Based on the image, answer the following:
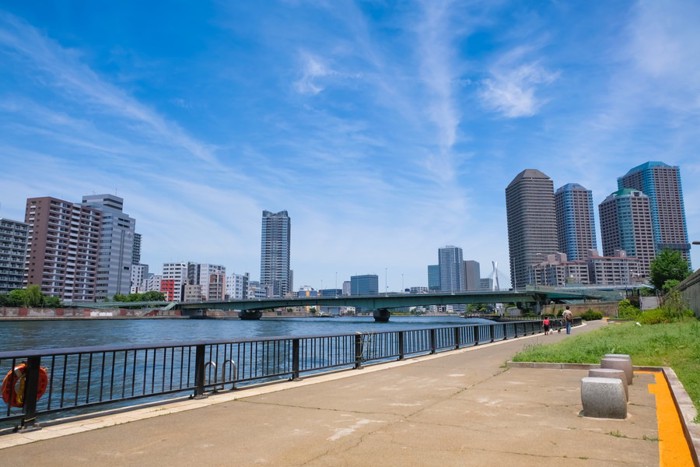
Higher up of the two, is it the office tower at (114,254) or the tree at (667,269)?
the office tower at (114,254)

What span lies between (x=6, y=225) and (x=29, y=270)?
1491 centimetres

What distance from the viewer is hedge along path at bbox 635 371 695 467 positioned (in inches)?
208

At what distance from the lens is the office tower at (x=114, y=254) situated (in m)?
170

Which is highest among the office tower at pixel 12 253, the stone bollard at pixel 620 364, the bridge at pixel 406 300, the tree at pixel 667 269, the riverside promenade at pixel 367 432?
the office tower at pixel 12 253

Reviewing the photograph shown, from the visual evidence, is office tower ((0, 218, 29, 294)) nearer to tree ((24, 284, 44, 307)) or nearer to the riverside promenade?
tree ((24, 284, 44, 307))

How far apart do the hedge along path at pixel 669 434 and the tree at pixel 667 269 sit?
343 feet

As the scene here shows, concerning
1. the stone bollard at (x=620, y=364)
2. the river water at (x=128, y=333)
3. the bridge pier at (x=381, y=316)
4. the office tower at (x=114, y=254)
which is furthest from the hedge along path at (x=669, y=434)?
the office tower at (x=114, y=254)

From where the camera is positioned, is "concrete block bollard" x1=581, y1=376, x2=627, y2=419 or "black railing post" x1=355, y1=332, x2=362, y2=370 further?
"black railing post" x1=355, y1=332, x2=362, y2=370

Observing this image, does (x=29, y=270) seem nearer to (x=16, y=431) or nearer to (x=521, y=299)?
(x=521, y=299)

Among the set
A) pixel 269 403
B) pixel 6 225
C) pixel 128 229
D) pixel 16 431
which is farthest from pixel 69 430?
pixel 128 229

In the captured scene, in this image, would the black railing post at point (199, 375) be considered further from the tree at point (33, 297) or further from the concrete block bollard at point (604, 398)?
the tree at point (33, 297)

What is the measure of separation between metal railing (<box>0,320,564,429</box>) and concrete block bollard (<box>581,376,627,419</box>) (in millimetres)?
5691

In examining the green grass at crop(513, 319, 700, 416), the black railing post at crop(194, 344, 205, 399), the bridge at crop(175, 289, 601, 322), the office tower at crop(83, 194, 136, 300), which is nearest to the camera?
the black railing post at crop(194, 344, 205, 399)

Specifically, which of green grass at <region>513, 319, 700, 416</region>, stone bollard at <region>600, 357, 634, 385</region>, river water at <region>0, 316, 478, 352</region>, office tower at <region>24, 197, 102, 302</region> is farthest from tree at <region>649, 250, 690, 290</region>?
office tower at <region>24, 197, 102, 302</region>
